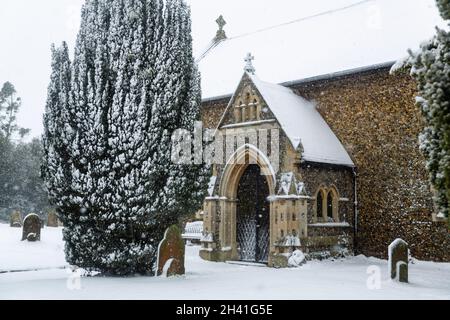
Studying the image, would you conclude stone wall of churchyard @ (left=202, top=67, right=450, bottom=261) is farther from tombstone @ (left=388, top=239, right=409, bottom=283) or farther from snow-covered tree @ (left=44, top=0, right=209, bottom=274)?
snow-covered tree @ (left=44, top=0, right=209, bottom=274)

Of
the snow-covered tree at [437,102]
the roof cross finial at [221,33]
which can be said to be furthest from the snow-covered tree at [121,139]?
the roof cross finial at [221,33]

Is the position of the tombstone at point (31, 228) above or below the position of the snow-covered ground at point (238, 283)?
above

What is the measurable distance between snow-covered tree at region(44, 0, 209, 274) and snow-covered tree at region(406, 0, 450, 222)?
5253 millimetres

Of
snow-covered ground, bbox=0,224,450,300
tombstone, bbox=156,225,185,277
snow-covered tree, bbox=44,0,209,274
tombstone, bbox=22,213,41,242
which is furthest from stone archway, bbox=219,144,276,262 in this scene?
tombstone, bbox=22,213,41,242

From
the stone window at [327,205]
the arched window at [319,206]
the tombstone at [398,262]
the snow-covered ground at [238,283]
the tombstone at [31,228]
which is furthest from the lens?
the tombstone at [31,228]

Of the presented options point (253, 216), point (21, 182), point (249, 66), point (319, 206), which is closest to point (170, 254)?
point (253, 216)

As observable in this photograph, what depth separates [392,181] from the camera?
14633 mm

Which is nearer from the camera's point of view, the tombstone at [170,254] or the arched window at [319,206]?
the tombstone at [170,254]

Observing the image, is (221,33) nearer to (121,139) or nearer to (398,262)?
(121,139)

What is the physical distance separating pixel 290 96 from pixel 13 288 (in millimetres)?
10537

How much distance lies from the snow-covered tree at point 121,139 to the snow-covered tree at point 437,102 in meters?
5.25

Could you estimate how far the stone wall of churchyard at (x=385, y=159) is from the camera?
13.9m

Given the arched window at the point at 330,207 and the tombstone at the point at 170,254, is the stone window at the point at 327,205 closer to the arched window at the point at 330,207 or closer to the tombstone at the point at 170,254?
the arched window at the point at 330,207

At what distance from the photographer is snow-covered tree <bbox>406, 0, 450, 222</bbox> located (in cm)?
656
